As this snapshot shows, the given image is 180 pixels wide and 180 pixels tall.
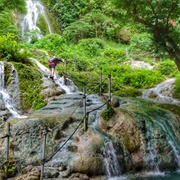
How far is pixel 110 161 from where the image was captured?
7.25 metres

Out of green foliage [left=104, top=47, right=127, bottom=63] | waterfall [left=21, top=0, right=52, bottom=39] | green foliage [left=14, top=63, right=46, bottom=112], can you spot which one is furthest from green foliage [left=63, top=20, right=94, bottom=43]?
green foliage [left=14, top=63, right=46, bottom=112]

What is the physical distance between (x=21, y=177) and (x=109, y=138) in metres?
2.56

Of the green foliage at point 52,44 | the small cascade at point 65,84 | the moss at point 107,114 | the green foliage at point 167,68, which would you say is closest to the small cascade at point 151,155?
the moss at point 107,114

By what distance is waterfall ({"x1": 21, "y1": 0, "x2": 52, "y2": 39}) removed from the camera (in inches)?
1067

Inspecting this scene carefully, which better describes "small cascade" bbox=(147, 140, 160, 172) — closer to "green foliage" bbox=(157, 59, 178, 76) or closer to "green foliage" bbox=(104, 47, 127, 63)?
"green foliage" bbox=(157, 59, 178, 76)

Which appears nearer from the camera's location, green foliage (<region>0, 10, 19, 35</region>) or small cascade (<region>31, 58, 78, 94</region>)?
small cascade (<region>31, 58, 78, 94</region>)

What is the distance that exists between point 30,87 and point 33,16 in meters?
17.3

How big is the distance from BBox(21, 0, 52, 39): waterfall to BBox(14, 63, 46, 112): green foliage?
45.3 feet

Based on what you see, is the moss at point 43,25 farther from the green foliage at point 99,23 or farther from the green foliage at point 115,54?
the green foliage at point 115,54

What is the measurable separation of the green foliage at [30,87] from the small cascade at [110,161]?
481 cm

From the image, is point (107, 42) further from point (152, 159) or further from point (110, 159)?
point (110, 159)

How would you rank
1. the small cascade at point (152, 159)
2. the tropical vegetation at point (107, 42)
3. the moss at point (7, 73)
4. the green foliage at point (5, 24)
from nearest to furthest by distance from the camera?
1. the small cascade at point (152, 159)
2. the tropical vegetation at point (107, 42)
3. the moss at point (7, 73)
4. the green foliage at point (5, 24)

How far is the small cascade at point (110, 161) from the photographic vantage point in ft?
23.4


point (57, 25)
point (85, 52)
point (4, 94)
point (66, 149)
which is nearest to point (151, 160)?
point (66, 149)
